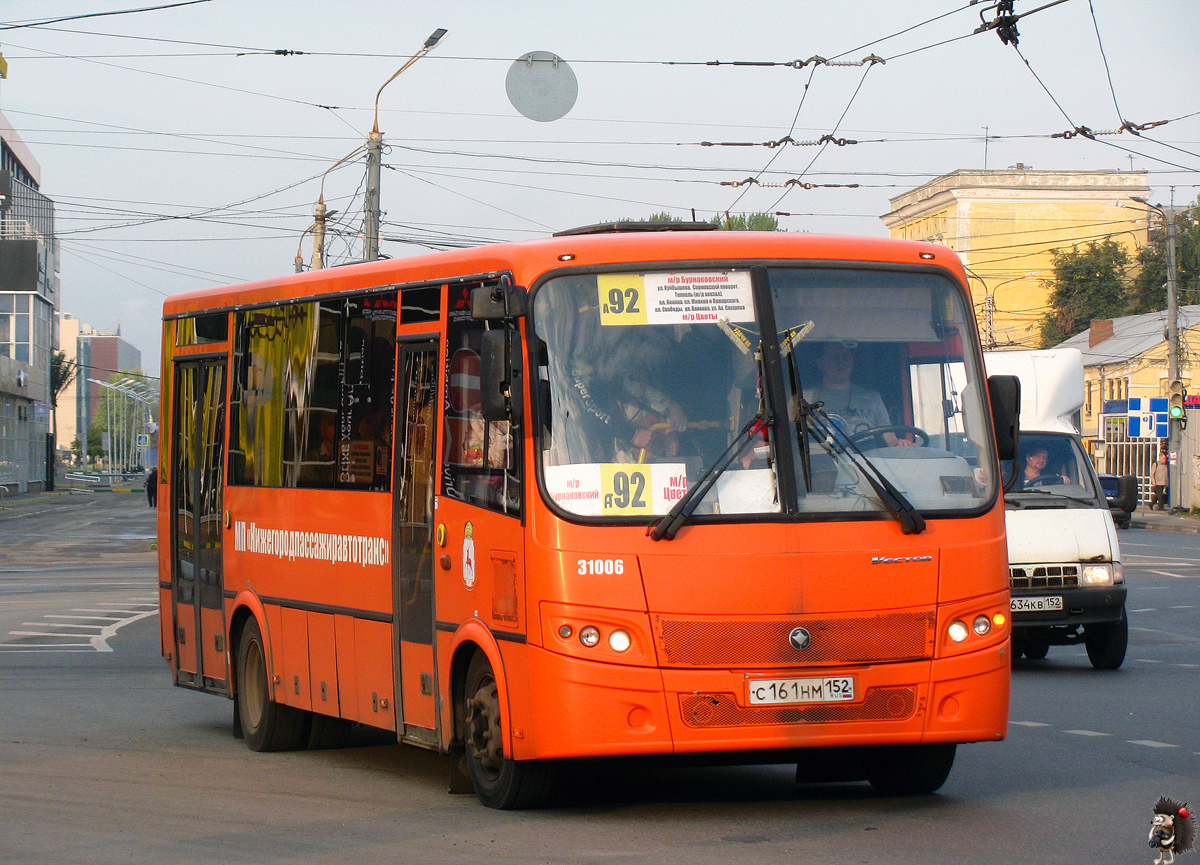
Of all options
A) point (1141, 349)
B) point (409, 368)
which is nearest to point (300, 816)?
point (409, 368)

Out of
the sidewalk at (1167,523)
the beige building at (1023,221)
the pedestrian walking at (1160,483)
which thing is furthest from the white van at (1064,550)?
the beige building at (1023,221)

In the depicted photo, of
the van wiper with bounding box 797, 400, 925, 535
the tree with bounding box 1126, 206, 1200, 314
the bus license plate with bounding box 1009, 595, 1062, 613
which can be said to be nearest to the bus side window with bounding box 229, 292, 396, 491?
the van wiper with bounding box 797, 400, 925, 535

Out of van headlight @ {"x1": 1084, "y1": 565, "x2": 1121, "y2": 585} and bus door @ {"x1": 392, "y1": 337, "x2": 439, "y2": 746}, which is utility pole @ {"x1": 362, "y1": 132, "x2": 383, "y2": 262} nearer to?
van headlight @ {"x1": 1084, "y1": 565, "x2": 1121, "y2": 585}

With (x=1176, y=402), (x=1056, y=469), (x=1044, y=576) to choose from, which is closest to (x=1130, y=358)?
(x=1176, y=402)

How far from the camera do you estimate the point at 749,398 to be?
26.4 ft

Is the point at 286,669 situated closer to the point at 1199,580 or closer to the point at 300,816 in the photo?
the point at 300,816

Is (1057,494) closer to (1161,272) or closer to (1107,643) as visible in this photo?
(1107,643)

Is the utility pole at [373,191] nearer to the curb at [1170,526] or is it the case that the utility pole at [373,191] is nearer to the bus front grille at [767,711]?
the curb at [1170,526]

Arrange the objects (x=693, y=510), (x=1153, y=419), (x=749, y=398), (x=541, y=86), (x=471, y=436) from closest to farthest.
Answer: (x=693, y=510) < (x=749, y=398) < (x=471, y=436) < (x=541, y=86) < (x=1153, y=419)

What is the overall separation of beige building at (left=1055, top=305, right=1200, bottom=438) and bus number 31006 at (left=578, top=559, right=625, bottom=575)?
2323 inches

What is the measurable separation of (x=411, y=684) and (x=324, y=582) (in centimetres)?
130

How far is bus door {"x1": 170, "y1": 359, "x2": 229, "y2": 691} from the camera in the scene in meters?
12.1

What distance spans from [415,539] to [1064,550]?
8.09 meters

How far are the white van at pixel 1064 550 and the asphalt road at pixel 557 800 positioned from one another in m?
0.69
